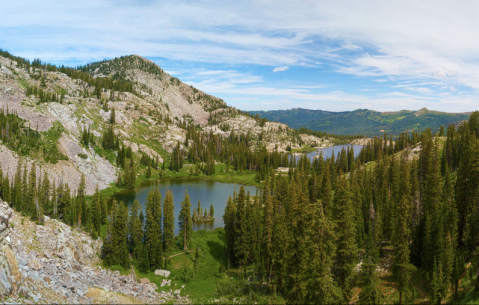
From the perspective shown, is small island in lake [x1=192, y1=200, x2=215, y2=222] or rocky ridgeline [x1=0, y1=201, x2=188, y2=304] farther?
small island in lake [x1=192, y1=200, x2=215, y2=222]

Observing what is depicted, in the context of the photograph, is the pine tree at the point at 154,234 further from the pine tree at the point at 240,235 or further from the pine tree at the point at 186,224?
the pine tree at the point at 240,235

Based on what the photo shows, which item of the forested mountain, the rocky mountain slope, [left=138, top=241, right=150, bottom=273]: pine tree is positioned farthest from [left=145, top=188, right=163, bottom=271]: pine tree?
the rocky mountain slope

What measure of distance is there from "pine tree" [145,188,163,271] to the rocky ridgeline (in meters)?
5.65

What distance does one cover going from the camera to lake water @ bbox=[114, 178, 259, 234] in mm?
91438

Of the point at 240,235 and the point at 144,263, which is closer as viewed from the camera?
the point at 144,263

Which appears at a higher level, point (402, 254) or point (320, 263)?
point (320, 263)

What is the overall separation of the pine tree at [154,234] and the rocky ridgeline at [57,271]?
5649 millimetres

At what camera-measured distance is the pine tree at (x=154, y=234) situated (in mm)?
51750

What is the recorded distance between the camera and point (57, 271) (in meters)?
36.2

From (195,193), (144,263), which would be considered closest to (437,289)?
(144,263)

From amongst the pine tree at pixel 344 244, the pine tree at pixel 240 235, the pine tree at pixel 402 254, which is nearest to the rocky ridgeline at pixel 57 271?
the pine tree at pixel 240 235

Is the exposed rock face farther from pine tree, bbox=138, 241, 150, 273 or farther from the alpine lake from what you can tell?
the alpine lake

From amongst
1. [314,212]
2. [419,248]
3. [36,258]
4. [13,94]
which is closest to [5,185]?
[36,258]

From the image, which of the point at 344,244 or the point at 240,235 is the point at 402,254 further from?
the point at 240,235
